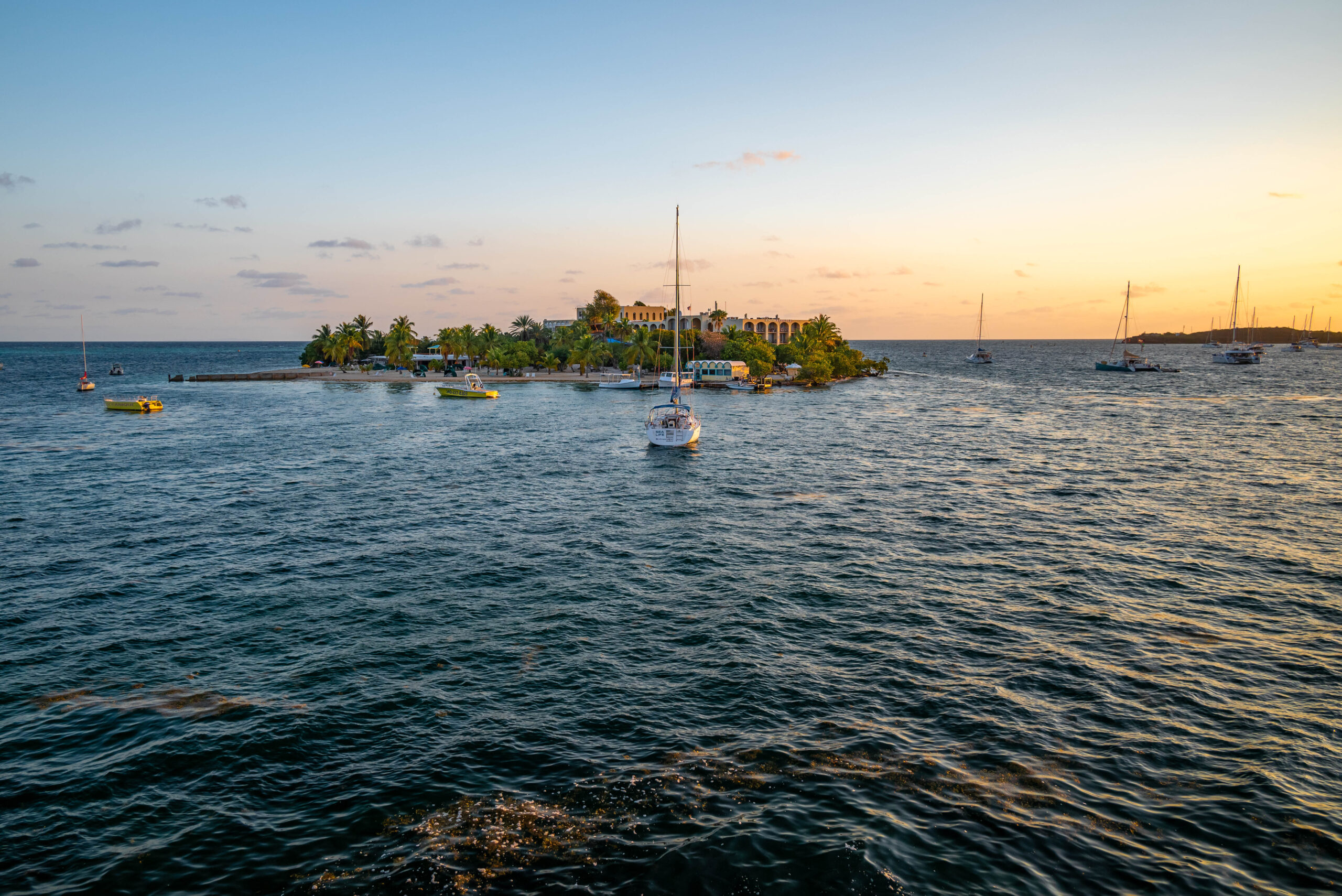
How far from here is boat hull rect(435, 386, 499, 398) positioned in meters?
126

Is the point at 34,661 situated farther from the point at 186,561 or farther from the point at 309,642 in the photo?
the point at 186,561

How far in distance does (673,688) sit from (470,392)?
111321 mm

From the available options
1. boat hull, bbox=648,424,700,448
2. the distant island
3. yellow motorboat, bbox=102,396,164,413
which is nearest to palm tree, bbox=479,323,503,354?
the distant island

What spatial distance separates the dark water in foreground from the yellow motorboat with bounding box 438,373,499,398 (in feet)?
245

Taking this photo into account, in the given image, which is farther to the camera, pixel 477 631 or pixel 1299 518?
pixel 1299 518

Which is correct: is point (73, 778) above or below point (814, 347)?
below

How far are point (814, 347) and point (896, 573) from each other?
13833 centimetres

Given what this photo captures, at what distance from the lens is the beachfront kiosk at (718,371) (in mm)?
151875

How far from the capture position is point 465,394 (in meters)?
127

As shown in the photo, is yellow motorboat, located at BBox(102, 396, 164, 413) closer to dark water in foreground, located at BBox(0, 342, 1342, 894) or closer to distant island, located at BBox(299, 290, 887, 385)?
dark water in foreground, located at BBox(0, 342, 1342, 894)

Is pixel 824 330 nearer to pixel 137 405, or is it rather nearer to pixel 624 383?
pixel 624 383

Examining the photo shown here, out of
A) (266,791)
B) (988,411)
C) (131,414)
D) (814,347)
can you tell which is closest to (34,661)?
(266,791)

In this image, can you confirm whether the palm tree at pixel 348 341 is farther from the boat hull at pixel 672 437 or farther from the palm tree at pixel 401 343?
the boat hull at pixel 672 437

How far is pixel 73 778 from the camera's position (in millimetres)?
17844
